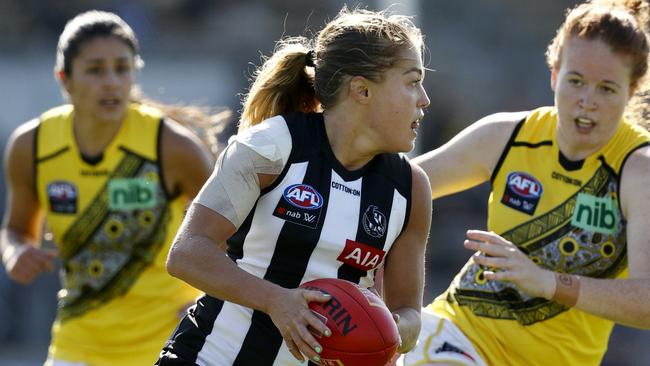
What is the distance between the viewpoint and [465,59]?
533 inches

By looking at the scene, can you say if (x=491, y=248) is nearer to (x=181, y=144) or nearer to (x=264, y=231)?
(x=264, y=231)

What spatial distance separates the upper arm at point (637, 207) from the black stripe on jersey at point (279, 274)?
1277mm

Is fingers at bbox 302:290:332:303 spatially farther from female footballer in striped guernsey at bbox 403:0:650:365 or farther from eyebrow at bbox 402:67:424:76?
female footballer in striped guernsey at bbox 403:0:650:365

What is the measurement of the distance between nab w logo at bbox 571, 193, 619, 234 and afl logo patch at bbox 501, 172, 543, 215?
160 millimetres

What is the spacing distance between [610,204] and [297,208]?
4.59 ft

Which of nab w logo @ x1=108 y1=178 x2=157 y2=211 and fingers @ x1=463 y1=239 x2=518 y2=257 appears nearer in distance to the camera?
fingers @ x1=463 y1=239 x2=518 y2=257

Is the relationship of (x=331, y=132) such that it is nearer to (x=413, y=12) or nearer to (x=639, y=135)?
(x=639, y=135)

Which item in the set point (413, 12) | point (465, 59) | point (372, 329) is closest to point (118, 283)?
point (372, 329)

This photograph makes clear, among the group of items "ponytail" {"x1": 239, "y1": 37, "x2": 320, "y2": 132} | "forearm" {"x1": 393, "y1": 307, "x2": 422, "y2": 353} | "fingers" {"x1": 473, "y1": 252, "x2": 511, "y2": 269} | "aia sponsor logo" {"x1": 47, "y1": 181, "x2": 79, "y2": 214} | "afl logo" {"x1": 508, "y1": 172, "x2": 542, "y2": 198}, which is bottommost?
"aia sponsor logo" {"x1": 47, "y1": 181, "x2": 79, "y2": 214}

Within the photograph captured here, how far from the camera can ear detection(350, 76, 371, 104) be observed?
3772mm

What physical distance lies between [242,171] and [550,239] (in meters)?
1.49

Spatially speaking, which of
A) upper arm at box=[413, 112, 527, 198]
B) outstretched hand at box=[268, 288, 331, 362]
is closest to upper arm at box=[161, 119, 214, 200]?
upper arm at box=[413, 112, 527, 198]

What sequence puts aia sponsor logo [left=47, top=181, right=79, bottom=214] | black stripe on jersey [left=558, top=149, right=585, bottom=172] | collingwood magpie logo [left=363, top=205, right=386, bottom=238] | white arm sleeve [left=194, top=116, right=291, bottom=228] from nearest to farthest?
white arm sleeve [left=194, top=116, right=291, bottom=228] < collingwood magpie logo [left=363, top=205, right=386, bottom=238] < black stripe on jersey [left=558, top=149, right=585, bottom=172] < aia sponsor logo [left=47, top=181, right=79, bottom=214]

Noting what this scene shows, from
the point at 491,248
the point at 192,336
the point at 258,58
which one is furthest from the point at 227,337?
the point at 258,58
